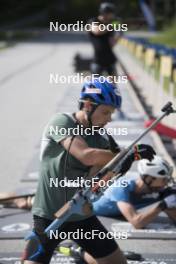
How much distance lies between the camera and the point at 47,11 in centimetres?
11069

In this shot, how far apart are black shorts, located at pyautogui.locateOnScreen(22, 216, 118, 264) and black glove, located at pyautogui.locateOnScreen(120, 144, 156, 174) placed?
19.7 inches

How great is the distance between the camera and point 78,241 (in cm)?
555

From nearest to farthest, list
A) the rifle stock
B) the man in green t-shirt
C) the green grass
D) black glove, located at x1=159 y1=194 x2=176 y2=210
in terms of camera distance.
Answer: the rifle stock → the man in green t-shirt → black glove, located at x1=159 y1=194 x2=176 y2=210 → the green grass

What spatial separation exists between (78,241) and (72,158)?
62cm

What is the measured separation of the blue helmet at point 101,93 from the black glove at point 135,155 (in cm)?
35

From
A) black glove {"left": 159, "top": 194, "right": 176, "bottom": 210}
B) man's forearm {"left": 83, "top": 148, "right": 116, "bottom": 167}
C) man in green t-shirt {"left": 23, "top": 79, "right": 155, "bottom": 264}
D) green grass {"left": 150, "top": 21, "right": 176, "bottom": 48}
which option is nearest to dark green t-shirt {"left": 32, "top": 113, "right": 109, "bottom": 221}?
man in green t-shirt {"left": 23, "top": 79, "right": 155, "bottom": 264}

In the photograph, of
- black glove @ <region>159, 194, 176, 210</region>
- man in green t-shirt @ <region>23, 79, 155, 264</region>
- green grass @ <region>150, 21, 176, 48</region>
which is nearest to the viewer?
man in green t-shirt @ <region>23, 79, 155, 264</region>

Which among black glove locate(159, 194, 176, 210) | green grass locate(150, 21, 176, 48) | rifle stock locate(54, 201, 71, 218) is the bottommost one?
green grass locate(150, 21, 176, 48)

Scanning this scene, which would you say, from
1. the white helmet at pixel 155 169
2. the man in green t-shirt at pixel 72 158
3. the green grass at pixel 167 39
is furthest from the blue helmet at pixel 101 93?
the green grass at pixel 167 39

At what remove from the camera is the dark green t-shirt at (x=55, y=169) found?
5.37 meters

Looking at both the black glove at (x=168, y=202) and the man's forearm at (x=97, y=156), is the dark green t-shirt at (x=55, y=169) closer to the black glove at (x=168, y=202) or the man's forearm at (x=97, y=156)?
the man's forearm at (x=97, y=156)

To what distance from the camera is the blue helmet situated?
213 inches

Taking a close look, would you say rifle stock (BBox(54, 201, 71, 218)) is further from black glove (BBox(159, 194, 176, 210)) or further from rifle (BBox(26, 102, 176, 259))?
black glove (BBox(159, 194, 176, 210))

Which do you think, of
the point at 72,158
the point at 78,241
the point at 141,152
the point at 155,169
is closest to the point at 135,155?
the point at 141,152
